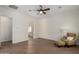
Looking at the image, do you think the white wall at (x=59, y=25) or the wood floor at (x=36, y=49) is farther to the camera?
the white wall at (x=59, y=25)

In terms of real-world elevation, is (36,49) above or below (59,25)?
below

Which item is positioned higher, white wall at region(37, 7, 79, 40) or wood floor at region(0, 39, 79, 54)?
white wall at region(37, 7, 79, 40)

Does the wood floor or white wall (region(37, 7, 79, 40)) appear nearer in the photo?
the wood floor

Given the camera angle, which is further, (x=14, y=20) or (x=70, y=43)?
(x=14, y=20)

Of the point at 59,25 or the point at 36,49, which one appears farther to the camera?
the point at 59,25

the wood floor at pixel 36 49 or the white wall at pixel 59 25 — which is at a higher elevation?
the white wall at pixel 59 25
